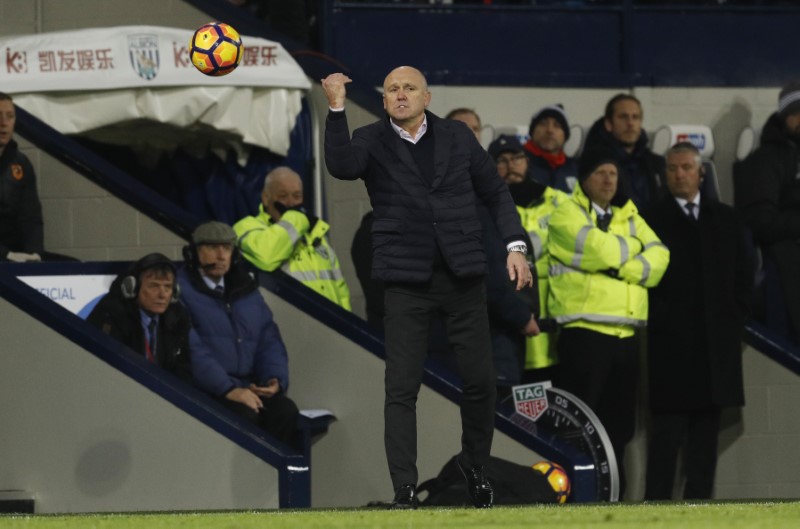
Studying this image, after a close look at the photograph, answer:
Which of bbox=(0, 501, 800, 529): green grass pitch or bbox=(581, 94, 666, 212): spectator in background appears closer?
bbox=(0, 501, 800, 529): green grass pitch

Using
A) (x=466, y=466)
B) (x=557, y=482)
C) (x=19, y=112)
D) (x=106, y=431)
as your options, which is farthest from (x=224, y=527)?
(x=19, y=112)

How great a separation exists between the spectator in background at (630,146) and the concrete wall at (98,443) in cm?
371

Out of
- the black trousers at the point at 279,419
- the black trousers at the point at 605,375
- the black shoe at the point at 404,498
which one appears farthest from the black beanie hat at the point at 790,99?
the black shoe at the point at 404,498

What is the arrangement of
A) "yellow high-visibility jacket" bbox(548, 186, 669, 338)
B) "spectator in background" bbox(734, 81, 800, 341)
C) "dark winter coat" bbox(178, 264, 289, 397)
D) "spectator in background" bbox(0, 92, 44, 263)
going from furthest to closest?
"spectator in background" bbox(734, 81, 800, 341) → "yellow high-visibility jacket" bbox(548, 186, 669, 338) → "spectator in background" bbox(0, 92, 44, 263) → "dark winter coat" bbox(178, 264, 289, 397)

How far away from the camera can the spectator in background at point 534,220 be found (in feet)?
36.2

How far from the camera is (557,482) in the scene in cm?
1018

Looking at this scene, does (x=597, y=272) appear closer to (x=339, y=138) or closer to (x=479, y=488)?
(x=479, y=488)

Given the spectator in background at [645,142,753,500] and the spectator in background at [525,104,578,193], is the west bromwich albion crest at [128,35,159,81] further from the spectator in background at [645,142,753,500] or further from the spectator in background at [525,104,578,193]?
the spectator in background at [645,142,753,500]

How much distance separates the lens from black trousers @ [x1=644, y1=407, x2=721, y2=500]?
11.1 meters

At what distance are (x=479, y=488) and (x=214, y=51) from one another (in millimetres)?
2493

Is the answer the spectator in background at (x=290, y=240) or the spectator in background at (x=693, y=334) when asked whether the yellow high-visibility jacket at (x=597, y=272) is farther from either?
the spectator in background at (x=290, y=240)

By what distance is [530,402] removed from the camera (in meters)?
10.6

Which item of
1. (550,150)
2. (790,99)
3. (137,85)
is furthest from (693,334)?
(137,85)

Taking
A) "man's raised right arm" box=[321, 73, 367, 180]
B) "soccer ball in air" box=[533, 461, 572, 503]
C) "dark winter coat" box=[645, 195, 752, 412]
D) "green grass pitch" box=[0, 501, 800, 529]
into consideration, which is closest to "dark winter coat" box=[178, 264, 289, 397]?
"soccer ball in air" box=[533, 461, 572, 503]
